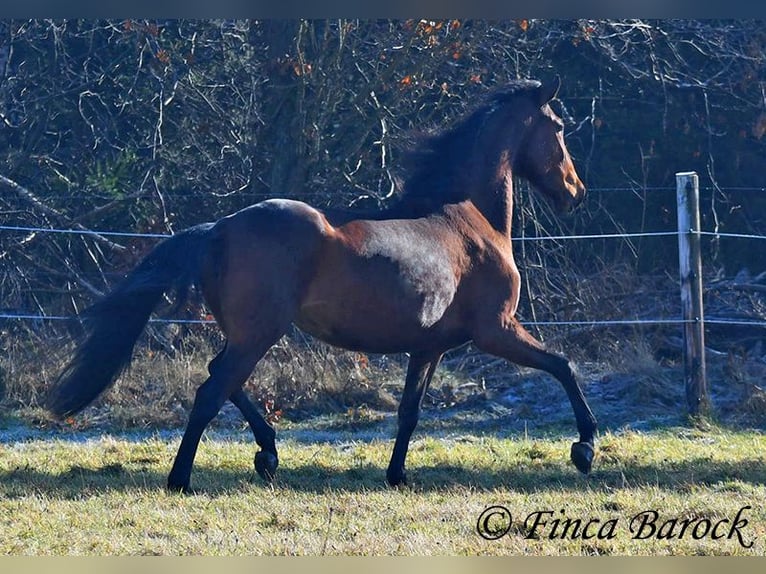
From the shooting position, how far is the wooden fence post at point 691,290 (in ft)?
30.2

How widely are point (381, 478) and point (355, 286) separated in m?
1.27

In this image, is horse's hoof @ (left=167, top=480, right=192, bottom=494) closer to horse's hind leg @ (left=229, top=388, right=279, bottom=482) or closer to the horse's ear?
horse's hind leg @ (left=229, top=388, right=279, bottom=482)

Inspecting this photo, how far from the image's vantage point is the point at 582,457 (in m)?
6.73

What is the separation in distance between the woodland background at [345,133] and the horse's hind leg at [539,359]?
3.53 meters

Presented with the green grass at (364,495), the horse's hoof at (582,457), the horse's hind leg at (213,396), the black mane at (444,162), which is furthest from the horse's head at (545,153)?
the horse's hind leg at (213,396)

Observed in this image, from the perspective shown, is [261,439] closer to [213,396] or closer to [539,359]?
[213,396]

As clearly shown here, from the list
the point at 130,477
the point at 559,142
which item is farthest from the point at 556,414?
the point at 130,477

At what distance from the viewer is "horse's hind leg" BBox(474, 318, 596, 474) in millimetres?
6766

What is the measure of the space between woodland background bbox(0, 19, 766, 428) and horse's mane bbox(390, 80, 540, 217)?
10.4 feet

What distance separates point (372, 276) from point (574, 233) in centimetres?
600

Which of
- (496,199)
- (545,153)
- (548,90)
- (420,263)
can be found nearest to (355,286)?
(420,263)

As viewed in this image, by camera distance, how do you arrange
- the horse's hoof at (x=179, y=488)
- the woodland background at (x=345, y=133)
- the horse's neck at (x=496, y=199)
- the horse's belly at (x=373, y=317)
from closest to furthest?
the horse's hoof at (x=179, y=488) < the horse's belly at (x=373, y=317) < the horse's neck at (x=496, y=199) < the woodland background at (x=345, y=133)

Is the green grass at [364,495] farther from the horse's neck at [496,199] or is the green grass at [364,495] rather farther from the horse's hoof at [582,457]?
the horse's neck at [496,199]

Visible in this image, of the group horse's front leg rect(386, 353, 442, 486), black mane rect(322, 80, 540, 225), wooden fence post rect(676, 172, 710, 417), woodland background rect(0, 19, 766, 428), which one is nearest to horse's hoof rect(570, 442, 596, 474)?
horse's front leg rect(386, 353, 442, 486)
